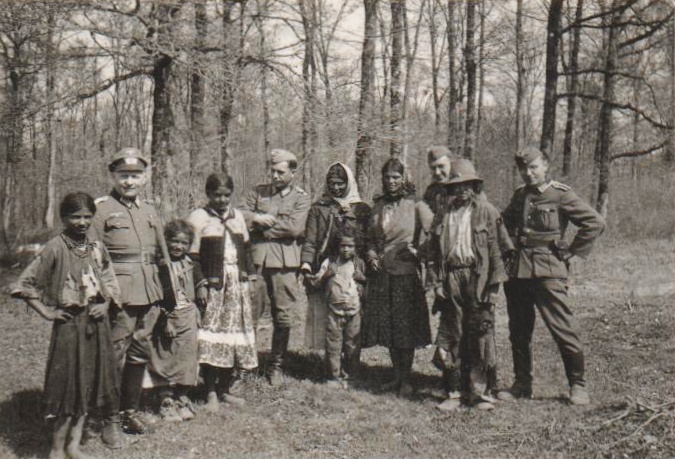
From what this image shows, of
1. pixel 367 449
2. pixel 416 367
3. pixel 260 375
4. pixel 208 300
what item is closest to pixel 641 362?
pixel 416 367

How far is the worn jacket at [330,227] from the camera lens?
A: 18.5ft

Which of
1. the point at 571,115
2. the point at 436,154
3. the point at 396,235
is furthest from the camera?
the point at 571,115

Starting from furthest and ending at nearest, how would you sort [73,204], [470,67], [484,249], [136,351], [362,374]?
[470,67], [362,374], [484,249], [136,351], [73,204]

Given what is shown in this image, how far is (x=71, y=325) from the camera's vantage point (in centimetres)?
389

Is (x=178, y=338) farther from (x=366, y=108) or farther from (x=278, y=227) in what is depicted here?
(x=366, y=108)

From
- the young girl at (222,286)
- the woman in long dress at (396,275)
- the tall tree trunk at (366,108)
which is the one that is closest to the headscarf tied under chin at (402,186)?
the woman in long dress at (396,275)

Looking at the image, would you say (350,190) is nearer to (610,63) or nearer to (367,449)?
(367,449)

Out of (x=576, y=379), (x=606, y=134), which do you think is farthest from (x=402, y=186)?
(x=606, y=134)

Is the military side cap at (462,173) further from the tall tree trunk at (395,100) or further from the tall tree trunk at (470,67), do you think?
the tall tree trunk at (470,67)

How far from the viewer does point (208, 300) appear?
511cm

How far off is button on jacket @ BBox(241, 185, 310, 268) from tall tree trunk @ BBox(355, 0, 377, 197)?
2720 millimetres

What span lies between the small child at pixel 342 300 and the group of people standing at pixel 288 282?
0.04 feet

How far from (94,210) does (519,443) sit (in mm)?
3270

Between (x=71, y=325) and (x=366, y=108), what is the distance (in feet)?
18.7
